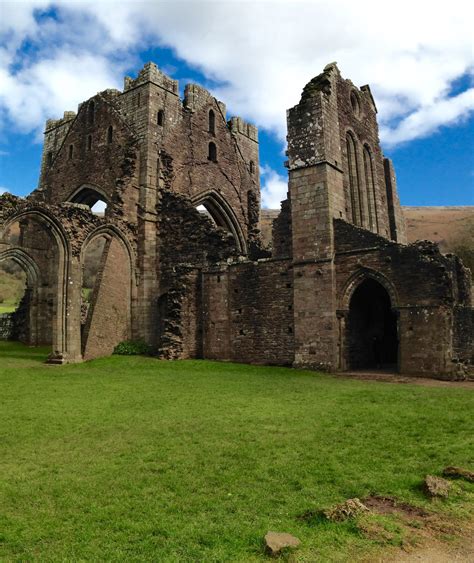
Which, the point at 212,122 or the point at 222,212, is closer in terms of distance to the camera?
the point at 212,122

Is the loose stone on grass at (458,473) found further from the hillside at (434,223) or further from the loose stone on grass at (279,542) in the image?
the hillside at (434,223)

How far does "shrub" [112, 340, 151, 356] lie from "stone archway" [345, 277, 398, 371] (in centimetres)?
816

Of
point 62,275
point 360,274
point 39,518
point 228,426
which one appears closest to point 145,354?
point 62,275

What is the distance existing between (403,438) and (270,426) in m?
1.91

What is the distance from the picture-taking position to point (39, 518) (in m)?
3.96

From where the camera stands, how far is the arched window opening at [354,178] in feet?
60.1

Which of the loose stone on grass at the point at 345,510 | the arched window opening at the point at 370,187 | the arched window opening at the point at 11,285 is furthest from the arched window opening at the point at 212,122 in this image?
the arched window opening at the point at 11,285

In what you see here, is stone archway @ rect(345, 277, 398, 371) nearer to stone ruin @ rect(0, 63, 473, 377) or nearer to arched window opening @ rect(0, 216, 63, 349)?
stone ruin @ rect(0, 63, 473, 377)

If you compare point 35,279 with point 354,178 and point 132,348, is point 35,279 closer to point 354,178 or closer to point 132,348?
point 132,348

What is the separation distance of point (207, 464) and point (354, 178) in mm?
15399

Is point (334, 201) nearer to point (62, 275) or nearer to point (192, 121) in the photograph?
point (62, 275)

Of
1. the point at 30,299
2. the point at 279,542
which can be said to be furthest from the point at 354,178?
the point at 279,542

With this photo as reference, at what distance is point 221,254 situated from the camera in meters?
18.4

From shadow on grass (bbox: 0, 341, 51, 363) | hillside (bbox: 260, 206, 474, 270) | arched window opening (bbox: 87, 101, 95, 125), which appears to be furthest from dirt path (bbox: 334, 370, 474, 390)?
hillside (bbox: 260, 206, 474, 270)
